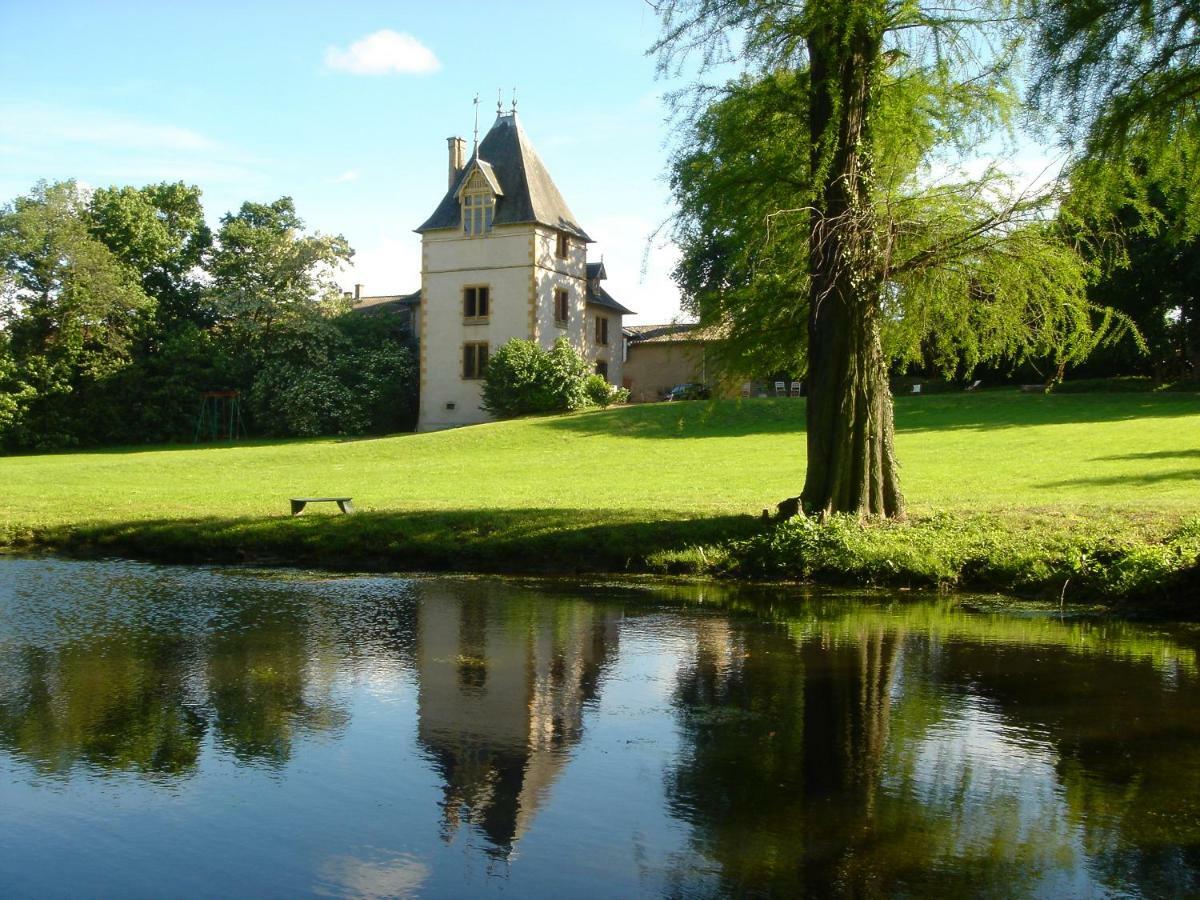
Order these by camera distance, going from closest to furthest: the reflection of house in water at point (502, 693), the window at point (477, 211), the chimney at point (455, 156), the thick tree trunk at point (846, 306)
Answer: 1. the reflection of house in water at point (502, 693)
2. the thick tree trunk at point (846, 306)
3. the window at point (477, 211)
4. the chimney at point (455, 156)

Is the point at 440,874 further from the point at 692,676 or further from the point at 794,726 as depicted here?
the point at 692,676

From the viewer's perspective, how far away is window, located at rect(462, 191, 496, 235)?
48312mm

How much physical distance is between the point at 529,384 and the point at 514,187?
969cm

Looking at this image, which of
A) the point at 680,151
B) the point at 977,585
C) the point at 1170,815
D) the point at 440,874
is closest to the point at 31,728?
the point at 440,874

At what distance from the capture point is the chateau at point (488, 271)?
157 feet

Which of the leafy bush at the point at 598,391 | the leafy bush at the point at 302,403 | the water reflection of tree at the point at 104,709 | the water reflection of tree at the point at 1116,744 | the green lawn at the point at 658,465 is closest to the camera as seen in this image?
the water reflection of tree at the point at 1116,744

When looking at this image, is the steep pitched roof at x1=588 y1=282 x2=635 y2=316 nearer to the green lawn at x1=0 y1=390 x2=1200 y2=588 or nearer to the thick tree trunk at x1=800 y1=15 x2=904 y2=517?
the green lawn at x1=0 y1=390 x2=1200 y2=588

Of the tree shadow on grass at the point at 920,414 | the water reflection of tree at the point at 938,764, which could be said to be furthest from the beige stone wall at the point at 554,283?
the water reflection of tree at the point at 938,764

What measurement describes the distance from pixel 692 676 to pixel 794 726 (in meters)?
1.69

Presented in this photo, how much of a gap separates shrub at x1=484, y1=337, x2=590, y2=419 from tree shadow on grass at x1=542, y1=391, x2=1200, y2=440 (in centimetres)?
248

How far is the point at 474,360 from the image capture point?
159ft

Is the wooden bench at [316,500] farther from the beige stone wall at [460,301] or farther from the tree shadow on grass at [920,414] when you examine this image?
the beige stone wall at [460,301]

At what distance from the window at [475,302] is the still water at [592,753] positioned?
36632mm

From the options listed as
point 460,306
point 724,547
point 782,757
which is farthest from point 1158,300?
point 782,757
